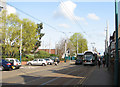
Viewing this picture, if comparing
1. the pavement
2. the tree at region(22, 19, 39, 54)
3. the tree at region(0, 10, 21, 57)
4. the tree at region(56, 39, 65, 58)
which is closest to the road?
the pavement

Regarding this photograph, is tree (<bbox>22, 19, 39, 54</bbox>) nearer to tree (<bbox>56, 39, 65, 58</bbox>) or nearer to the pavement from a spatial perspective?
the pavement

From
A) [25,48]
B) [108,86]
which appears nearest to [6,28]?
[25,48]

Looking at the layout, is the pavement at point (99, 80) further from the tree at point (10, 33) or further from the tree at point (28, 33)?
the tree at point (28, 33)

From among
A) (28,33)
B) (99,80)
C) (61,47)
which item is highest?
(28,33)

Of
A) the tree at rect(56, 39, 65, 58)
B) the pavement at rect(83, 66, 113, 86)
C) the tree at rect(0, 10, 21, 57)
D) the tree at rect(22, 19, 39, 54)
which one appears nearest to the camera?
the pavement at rect(83, 66, 113, 86)

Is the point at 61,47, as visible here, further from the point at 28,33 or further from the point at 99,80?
the point at 99,80

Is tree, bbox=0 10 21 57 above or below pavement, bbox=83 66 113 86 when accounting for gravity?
above

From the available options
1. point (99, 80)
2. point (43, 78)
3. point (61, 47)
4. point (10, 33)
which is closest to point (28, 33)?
point (10, 33)

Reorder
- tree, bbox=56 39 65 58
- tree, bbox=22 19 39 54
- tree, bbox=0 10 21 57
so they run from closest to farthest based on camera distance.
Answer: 1. tree, bbox=0 10 21 57
2. tree, bbox=22 19 39 54
3. tree, bbox=56 39 65 58

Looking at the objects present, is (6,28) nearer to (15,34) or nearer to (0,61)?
(15,34)

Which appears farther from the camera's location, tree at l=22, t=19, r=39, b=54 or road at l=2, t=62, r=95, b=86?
tree at l=22, t=19, r=39, b=54

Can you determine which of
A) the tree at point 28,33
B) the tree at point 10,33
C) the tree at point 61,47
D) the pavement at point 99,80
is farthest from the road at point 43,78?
the tree at point 61,47

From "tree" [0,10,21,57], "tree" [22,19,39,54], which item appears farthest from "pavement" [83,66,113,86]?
"tree" [22,19,39,54]

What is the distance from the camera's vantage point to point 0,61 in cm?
2495
